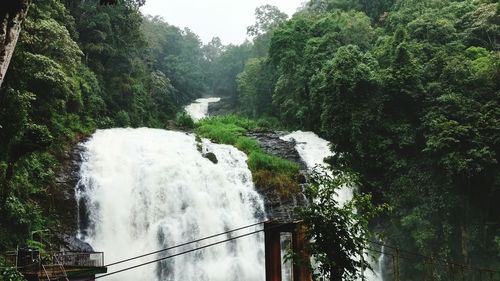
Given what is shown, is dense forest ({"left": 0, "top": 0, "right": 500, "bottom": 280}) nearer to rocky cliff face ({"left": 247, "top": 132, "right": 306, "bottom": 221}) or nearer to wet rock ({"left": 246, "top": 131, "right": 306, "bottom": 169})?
wet rock ({"left": 246, "top": 131, "right": 306, "bottom": 169})

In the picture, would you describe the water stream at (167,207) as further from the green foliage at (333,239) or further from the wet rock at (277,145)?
the green foliage at (333,239)

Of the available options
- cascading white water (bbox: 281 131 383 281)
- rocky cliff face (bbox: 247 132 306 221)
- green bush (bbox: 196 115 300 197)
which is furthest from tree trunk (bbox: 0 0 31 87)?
cascading white water (bbox: 281 131 383 281)

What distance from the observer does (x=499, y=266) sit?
17969 mm

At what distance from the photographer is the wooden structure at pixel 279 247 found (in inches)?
229

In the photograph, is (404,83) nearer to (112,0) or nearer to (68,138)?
(68,138)

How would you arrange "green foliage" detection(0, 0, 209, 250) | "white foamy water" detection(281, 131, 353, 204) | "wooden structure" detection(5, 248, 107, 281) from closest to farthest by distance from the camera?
"wooden structure" detection(5, 248, 107, 281) < "green foliage" detection(0, 0, 209, 250) < "white foamy water" detection(281, 131, 353, 204)

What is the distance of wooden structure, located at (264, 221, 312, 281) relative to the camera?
5.81 metres

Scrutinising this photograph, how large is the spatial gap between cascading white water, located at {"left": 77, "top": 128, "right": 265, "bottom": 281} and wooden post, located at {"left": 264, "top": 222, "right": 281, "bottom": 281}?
10.7 m

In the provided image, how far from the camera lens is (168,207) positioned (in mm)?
17562

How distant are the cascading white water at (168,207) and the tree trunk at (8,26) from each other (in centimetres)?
1302

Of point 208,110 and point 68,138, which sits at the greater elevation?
point 208,110

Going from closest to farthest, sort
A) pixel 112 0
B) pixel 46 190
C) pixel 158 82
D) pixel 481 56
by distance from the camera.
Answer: pixel 112 0, pixel 46 190, pixel 481 56, pixel 158 82

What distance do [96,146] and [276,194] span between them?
7.97 meters

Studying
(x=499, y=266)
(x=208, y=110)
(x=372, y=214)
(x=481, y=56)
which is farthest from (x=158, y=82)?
(x=372, y=214)
